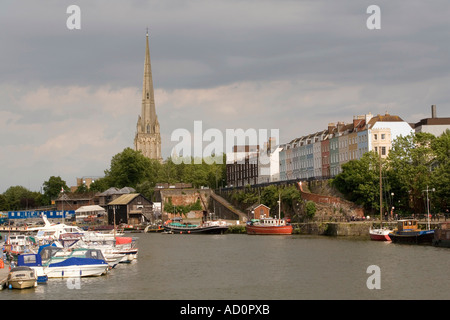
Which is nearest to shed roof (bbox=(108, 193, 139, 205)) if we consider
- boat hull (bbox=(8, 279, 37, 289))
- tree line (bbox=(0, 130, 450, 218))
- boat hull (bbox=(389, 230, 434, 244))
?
tree line (bbox=(0, 130, 450, 218))

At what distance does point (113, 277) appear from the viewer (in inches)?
1987

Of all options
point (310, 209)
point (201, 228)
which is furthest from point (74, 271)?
point (201, 228)

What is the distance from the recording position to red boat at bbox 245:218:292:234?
100m

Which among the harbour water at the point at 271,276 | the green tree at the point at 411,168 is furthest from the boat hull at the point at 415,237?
the green tree at the point at 411,168

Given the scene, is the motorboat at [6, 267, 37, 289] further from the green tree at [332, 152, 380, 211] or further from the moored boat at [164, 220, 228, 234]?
the moored boat at [164, 220, 228, 234]

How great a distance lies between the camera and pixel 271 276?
50.6m

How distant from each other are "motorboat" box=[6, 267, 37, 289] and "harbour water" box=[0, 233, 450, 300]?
47 centimetres

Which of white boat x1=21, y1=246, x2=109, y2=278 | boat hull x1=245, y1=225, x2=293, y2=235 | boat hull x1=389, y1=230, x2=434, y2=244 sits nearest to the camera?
white boat x1=21, y1=246, x2=109, y2=278

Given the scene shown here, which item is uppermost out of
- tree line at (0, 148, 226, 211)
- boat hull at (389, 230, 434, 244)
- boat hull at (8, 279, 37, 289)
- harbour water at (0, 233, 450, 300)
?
tree line at (0, 148, 226, 211)

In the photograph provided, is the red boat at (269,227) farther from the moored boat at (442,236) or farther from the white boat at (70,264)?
the white boat at (70,264)

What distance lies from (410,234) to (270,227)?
29946mm

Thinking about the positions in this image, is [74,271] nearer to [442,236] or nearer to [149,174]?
[442,236]
